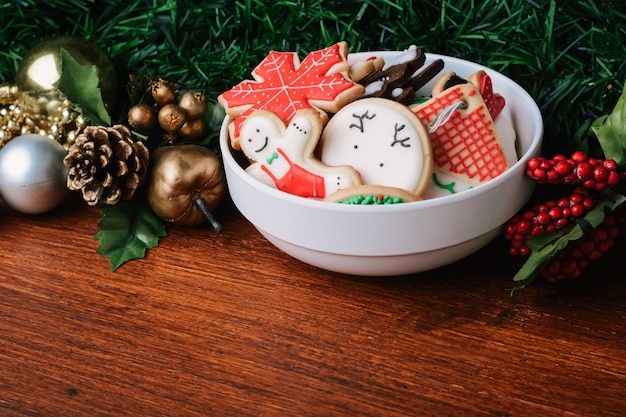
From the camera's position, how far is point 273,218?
72 cm

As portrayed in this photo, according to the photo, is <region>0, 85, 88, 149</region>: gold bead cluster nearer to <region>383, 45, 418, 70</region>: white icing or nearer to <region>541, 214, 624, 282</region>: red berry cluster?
<region>383, 45, 418, 70</region>: white icing

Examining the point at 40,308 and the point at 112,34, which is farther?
the point at 112,34

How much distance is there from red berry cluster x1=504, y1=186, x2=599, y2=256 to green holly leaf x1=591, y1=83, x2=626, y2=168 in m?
0.05

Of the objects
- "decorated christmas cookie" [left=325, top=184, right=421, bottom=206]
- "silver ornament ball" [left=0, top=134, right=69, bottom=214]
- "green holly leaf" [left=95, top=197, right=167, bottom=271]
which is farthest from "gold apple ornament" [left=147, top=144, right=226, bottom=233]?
"decorated christmas cookie" [left=325, top=184, right=421, bottom=206]

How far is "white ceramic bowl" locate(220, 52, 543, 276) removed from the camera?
669 millimetres

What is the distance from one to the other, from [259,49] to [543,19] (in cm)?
38

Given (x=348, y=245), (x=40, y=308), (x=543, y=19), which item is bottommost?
(x=40, y=308)

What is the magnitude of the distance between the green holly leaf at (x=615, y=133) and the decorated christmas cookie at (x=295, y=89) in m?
0.26

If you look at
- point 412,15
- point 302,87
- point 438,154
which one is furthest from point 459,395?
point 412,15

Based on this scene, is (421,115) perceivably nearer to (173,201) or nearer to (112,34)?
(173,201)

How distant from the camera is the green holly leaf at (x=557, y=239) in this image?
0.69 metres

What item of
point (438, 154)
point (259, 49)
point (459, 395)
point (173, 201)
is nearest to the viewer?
point (459, 395)

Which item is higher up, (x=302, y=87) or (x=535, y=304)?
(x=302, y=87)

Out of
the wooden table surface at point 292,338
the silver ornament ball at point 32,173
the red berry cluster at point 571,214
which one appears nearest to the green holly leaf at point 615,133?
the red berry cluster at point 571,214
